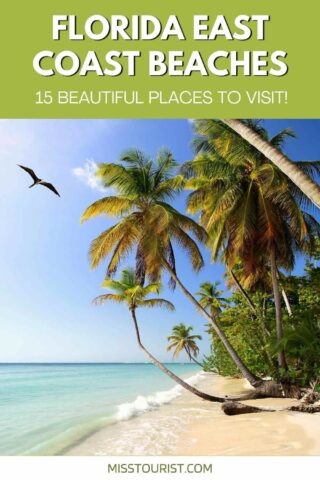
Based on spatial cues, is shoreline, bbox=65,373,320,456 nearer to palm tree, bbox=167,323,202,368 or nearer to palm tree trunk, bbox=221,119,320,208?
palm tree trunk, bbox=221,119,320,208

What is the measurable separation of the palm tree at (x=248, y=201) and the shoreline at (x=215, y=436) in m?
2.62

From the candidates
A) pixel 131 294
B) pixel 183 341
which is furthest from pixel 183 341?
pixel 131 294

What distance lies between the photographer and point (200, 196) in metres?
12.7

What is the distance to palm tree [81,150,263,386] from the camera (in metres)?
11.6

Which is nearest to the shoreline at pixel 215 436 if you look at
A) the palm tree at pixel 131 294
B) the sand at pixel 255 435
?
the sand at pixel 255 435

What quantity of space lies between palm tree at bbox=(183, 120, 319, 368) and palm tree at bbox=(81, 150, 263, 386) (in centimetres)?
86

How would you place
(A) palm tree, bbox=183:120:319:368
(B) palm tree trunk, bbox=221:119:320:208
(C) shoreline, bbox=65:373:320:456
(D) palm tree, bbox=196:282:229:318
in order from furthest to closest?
(D) palm tree, bbox=196:282:229:318 → (A) palm tree, bbox=183:120:319:368 → (C) shoreline, bbox=65:373:320:456 → (B) palm tree trunk, bbox=221:119:320:208

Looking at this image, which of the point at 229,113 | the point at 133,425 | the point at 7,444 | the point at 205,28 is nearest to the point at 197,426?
the point at 133,425

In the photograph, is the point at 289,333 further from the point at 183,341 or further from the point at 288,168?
the point at 183,341

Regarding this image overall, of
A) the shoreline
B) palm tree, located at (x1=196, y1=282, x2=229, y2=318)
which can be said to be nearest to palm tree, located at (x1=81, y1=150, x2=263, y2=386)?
the shoreline

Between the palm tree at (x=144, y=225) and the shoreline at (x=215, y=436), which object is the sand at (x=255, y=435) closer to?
the shoreline at (x=215, y=436)

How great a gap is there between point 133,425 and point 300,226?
7176 mm

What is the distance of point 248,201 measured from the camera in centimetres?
1132

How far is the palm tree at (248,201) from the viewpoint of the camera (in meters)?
10.8
